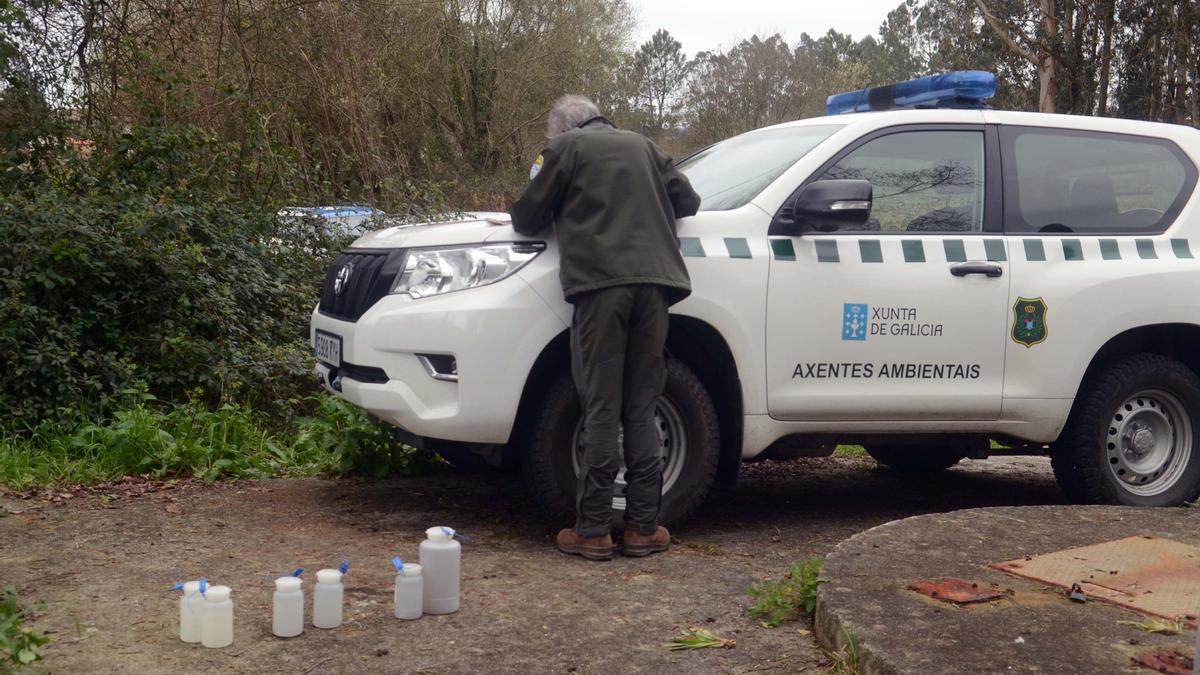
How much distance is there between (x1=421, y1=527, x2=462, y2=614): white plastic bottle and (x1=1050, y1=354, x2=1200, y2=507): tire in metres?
3.13

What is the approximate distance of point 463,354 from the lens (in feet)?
15.3

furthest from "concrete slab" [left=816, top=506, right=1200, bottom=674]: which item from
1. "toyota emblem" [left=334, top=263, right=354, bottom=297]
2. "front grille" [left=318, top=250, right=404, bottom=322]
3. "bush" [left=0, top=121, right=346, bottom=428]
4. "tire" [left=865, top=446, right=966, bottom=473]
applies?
"bush" [left=0, top=121, right=346, bottom=428]

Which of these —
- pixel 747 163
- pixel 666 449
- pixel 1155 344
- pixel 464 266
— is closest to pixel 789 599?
pixel 666 449

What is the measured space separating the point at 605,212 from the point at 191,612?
2060 mm

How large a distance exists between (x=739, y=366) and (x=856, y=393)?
556 millimetres

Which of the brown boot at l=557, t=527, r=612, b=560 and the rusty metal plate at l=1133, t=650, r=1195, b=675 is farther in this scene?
the brown boot at l=557, t=527, r=612, b=560

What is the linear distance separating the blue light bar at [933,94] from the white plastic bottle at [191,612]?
3807 millimetres

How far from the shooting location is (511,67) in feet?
80.7

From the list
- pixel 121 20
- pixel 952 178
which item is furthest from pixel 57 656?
pixel 121 20

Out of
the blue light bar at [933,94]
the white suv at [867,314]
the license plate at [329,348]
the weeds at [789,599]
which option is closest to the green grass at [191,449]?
the license plate at [329,348]

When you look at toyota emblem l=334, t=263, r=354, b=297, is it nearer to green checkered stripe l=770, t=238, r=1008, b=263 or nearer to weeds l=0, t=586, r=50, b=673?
green checkered stripe l=770, t=238, r=1008, b=263

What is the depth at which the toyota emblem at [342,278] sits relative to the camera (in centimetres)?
533

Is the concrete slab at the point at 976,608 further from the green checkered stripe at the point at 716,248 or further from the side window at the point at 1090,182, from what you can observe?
the side window at the point at 1090,182

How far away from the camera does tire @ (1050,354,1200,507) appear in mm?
5621
